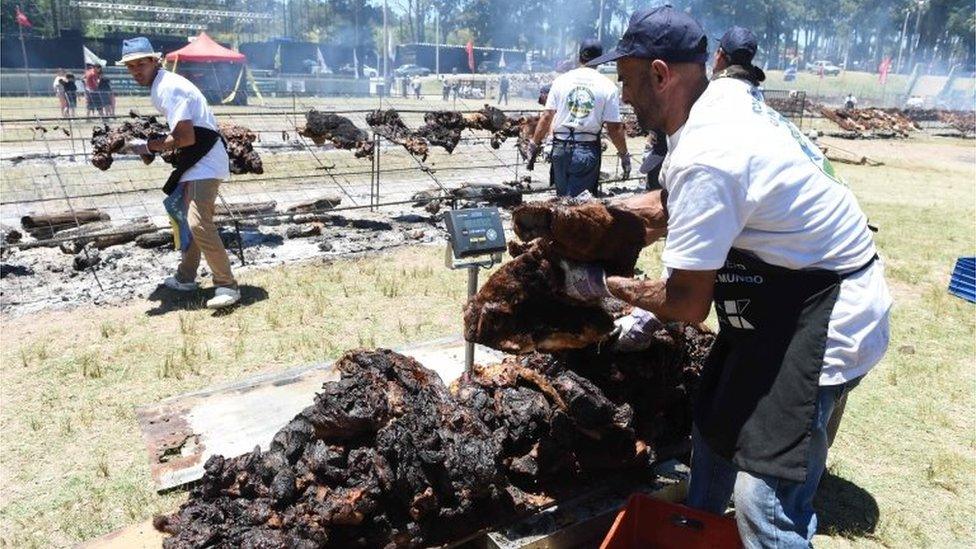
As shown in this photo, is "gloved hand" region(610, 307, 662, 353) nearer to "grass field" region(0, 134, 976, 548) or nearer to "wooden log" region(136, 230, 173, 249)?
"grass field" region(0, 134, 976, 548)

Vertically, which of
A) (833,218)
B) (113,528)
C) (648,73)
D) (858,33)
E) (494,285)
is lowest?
(113,528)

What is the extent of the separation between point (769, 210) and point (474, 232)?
2162 mm

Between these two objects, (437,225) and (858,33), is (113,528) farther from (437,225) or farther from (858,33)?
(858,33)

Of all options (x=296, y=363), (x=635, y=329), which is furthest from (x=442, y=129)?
(x=635, y=329)

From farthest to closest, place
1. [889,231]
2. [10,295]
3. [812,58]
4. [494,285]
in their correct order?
[812,58], [889,231], [10,295], [494,285]

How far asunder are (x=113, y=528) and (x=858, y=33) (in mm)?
107919

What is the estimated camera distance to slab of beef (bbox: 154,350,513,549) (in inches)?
122

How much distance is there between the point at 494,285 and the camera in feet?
10.9

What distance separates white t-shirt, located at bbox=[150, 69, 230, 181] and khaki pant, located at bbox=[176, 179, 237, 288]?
4.4 inches

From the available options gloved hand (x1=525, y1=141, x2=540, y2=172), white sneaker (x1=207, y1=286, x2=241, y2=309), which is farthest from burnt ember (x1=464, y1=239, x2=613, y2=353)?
gloved hand (x1=525, y1=141, x2=540, y2=172)

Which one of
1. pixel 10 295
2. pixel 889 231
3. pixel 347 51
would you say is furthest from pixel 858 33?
pixel 10 295

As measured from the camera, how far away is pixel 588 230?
2984 millimetres

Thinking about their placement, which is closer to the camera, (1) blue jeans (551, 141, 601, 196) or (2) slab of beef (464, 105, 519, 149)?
(1) blue jeans (551, 141, 601, 196)

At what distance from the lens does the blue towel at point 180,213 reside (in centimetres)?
674
